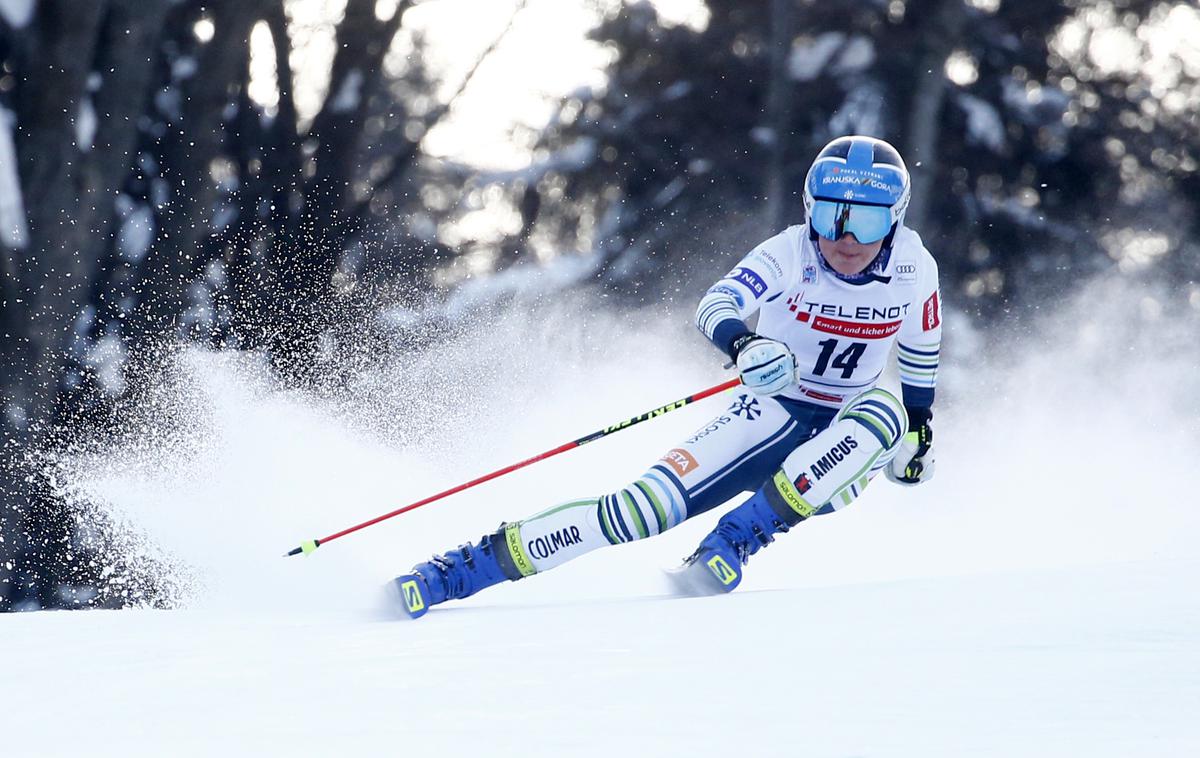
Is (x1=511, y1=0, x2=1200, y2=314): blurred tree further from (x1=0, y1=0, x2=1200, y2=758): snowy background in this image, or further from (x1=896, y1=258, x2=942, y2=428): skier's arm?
(x1=896, y1=258, x2=942, y2=428): skier's arm

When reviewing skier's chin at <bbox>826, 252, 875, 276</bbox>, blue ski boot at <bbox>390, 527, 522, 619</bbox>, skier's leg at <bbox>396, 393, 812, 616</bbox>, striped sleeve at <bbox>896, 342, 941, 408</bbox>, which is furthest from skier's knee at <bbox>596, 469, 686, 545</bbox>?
striped sleeve at <bbox>896, 342, 941, 408</bbox>

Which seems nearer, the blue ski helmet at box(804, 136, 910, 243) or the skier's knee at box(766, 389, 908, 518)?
the skier's knee at box(766, 389, 908, 518)

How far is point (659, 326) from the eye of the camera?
15.3m

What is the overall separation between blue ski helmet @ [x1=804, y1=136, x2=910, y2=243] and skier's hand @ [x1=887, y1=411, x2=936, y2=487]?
71 cm

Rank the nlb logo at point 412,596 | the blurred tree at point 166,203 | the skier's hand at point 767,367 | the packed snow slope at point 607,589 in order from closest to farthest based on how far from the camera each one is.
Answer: the packed snow slope at point 607,589
the nlb logo at point 412,596
the skier's hand at point 767,367
the blurred tree at point 166,203

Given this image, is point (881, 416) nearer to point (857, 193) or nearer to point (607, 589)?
point (857, 193)

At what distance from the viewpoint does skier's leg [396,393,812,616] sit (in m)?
4.60

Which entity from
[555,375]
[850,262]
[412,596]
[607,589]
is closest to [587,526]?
[412,596]

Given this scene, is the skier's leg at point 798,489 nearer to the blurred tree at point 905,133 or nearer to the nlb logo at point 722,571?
the nlb logo at point 722,571

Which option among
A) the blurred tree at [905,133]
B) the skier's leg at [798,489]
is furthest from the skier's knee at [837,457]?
the blurred tree at [905,133]

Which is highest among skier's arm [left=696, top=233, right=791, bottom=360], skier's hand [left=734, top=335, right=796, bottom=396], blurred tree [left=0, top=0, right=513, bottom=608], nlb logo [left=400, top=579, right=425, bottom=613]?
blurred tree [left=0, top=0, right=513, bottom=608]

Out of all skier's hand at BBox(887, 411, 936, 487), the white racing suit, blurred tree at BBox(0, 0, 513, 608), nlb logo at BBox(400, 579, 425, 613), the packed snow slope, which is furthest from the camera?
blurred tree at BBox(0, 0, 513, 608)

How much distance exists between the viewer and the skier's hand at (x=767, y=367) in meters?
4.55

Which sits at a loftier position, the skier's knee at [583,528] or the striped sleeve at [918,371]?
the striped sleeve at [918,371]
